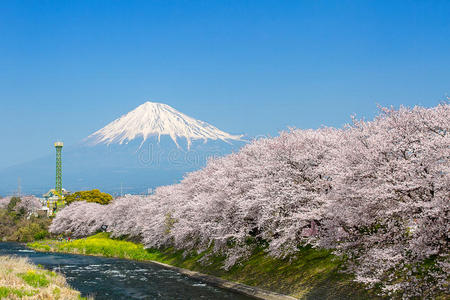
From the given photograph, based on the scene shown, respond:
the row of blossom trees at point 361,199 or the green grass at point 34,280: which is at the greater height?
the row of blossom trees at point 361,199

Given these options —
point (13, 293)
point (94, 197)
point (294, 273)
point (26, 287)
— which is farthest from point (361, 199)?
point (94, 197)

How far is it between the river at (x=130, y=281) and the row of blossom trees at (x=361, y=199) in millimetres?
4314

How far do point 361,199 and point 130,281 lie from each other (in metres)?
23.9

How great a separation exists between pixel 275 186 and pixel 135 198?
56595mm

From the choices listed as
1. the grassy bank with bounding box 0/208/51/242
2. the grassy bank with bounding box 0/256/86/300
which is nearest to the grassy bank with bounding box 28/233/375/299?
the grassy bank with bounding box 0/256/86/300

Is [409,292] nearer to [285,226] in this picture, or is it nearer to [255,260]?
[285,226]

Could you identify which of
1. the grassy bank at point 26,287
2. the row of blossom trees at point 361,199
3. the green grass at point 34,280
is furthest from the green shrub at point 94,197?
the green grass at point 34,280

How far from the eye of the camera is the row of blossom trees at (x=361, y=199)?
62.5 ft

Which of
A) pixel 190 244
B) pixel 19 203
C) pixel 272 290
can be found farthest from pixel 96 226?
pixel 272 290

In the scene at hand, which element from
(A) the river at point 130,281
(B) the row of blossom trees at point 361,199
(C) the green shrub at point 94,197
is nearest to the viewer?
(B) the row of blossom trees at point 361,199

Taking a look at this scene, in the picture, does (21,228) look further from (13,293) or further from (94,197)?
(13,293)

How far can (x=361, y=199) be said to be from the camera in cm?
2241

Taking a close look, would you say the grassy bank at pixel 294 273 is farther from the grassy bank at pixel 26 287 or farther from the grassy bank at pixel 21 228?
the grassy bank at pixel 21 228

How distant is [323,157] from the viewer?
31.7 m
